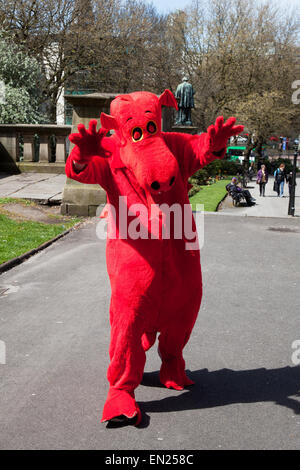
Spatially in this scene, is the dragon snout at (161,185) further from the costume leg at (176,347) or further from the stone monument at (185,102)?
the stone monument at (185,102)

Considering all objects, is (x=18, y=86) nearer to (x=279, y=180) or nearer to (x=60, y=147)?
(x=60, y=147)

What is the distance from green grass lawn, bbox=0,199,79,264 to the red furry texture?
5417 mm

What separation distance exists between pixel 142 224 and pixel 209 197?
49.7 ft

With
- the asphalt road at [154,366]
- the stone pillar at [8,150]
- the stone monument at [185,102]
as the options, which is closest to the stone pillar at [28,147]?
the stone pillar at [8,150]

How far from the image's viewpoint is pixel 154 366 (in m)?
5.12

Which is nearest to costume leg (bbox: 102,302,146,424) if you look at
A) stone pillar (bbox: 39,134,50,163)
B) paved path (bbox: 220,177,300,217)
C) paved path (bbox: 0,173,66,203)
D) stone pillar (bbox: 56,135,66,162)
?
paved path (bbox: 0,173,66,203)

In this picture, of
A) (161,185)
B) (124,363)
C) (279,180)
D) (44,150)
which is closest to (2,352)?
(124,363)

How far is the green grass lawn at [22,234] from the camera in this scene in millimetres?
9555

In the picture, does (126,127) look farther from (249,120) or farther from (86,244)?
(249,120)

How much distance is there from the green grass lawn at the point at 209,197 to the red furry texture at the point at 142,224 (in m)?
11.7

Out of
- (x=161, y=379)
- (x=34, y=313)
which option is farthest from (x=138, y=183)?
(x=34, y=313)

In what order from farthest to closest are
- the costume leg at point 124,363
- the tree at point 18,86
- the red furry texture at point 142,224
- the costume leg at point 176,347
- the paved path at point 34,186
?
the tree at point 18,86 < the paved path at point 34,186 < the costume leg at point 176,347 < the costume leg at point 124,363 < the red furry texture at point 142,224

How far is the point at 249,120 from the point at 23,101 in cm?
1564

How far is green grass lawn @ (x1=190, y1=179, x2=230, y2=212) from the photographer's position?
1628cm
